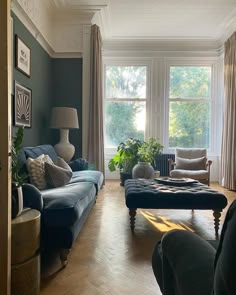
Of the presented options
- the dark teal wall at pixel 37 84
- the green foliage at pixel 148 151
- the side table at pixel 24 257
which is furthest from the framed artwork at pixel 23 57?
the green foliage at pixel 148 151

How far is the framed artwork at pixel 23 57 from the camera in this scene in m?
3.39

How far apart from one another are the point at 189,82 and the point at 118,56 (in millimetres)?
1754

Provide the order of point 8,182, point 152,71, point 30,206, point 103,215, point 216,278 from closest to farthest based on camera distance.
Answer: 1. point 216,278
2. point 8,182
3. point 30,206
4. point 103,215
5. point 152,71

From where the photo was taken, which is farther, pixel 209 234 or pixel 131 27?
pixel 131 27

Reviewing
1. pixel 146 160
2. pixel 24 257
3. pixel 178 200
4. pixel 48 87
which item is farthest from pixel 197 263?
pixel 48 87

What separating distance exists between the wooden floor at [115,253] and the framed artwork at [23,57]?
2081 millimetres

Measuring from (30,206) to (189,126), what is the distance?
512 centimetres

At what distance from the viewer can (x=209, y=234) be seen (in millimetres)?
2840

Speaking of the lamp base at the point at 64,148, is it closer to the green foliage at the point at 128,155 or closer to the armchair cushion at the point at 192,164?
the green foliage at the point at 128,155

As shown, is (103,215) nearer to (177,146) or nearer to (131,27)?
(177,146)

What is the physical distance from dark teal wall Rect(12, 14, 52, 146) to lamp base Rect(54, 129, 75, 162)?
305 mm

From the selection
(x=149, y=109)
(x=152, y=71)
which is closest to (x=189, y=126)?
(x=149, y=109)

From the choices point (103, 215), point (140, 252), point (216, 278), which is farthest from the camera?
point (103, 215)

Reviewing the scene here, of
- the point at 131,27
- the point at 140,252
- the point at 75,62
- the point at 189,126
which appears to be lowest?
the point at 140,252
